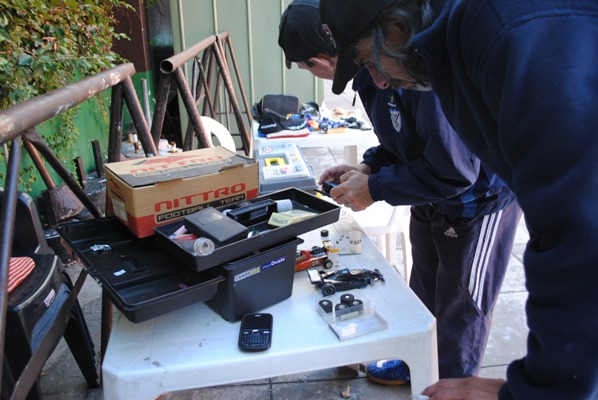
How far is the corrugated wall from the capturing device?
562 cm

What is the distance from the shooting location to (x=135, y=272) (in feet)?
4.20

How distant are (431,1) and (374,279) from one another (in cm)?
80

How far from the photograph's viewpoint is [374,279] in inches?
58.0

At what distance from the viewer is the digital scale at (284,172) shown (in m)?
2.15

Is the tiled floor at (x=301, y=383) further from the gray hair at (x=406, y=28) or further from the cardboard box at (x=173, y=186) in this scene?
the gray hair at (x=406, y=28)

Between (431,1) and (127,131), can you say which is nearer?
(431,1)

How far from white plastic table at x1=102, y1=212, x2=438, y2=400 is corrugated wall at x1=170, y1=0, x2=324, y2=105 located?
479 cm

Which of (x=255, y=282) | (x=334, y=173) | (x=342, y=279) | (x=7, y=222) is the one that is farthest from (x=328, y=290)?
(x=7, y=222)

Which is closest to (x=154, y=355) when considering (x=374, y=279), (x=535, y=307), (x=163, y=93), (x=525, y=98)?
(x=374, y=279)

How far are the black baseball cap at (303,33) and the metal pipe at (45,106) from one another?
27.0 inches

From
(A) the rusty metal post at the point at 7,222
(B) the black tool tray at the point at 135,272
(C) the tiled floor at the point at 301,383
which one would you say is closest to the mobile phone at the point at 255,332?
(B) the black tool tray at the point at 135,272

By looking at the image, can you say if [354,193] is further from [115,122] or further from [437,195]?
[115,122]

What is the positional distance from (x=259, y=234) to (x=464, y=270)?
0.84m

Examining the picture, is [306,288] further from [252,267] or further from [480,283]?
[480,283]
